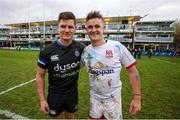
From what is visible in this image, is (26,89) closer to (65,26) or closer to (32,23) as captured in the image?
(65,26)

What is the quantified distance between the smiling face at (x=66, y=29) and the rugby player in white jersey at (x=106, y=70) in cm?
25

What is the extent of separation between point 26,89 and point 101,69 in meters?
5.70

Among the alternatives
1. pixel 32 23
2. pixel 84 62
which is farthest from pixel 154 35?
pixel 84 62

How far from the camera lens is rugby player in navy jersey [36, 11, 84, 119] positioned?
351 cm

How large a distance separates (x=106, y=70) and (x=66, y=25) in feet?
2.79

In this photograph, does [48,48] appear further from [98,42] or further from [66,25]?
[98,42]

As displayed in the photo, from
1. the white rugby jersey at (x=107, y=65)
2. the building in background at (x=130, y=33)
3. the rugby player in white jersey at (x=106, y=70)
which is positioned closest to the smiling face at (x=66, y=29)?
the rugby player in white jersey at (x=106, y=70)

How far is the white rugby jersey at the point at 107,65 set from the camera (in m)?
3.34

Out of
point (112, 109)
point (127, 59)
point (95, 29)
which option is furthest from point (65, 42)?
point (112, 109)

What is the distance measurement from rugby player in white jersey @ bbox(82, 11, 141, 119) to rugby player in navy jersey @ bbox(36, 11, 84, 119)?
10.5 inches

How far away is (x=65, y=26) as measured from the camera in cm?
348

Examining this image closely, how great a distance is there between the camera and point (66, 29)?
348 cm

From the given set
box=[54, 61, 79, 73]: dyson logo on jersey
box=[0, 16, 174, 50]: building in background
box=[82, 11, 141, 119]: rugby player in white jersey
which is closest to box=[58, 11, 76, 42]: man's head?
box=[82, 11, 141, 119]: rugby player in white jersey

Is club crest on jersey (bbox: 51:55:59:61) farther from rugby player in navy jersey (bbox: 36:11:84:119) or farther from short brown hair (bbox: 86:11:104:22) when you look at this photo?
short brown hair (bbox: 86:11:104:22)
